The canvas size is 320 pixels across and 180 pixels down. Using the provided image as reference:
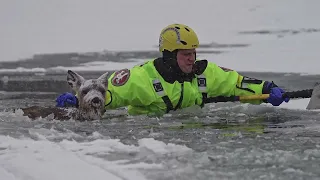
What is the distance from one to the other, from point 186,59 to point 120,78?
0.90 metres

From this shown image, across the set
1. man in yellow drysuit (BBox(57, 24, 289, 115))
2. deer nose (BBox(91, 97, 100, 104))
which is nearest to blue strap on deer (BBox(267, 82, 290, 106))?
man in yellow drysuit (BBox(57, 24, 289, 115))

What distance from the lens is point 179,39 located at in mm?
8391

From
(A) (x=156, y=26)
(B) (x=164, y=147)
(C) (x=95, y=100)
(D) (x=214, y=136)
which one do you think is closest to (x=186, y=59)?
(C) (x=95, y=100)

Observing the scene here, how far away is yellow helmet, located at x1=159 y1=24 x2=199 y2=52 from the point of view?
27.5 feet

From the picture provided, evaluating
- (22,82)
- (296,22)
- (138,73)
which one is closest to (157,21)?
(296,22)

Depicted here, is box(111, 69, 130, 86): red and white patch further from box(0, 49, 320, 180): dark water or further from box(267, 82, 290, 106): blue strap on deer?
box(267, 82, 290, 106): blue strap on deer

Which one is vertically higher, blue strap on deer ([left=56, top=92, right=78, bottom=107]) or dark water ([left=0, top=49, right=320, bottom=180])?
blue strap on deer ([left=56, top=92, right=78, bottom=107])

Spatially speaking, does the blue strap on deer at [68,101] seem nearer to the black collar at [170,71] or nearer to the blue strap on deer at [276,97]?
the black collar at [170,71]

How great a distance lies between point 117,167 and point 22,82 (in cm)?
823

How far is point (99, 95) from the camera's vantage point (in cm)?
770

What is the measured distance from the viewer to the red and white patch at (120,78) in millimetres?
8117

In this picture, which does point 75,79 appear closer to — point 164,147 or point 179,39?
point 179,39

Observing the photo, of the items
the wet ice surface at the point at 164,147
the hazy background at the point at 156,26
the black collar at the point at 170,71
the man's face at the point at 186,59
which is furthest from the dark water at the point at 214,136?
the hazy background at the point at 156,26

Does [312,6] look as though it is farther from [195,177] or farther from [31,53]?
[195,177]
